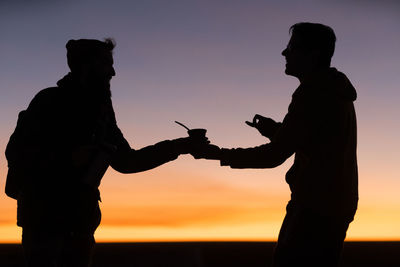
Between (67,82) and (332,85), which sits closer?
(332,85)

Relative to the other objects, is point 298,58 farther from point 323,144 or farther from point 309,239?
point 309,239

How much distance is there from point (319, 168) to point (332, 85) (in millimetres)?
697

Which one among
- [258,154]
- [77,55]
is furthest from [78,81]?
[258,154]

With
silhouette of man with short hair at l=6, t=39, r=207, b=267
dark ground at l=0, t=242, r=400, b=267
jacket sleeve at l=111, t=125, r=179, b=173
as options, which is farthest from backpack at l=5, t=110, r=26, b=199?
dark ground at l=0, t=242, r=400, b=267

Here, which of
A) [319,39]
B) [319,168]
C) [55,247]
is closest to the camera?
[319,168]

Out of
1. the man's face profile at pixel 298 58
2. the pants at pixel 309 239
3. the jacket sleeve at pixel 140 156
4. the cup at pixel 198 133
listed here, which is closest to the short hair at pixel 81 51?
the jacket sleeve at pixel 140 156

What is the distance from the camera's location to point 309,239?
462cm

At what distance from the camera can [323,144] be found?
4.66 meters

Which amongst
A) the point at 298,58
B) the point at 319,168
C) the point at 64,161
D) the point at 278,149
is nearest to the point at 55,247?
the point at 64,161

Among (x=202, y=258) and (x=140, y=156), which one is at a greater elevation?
(x=140, y=156)

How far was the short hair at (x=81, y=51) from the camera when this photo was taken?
5.26 metres

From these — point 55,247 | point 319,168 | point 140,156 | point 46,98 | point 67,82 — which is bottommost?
point 55,247

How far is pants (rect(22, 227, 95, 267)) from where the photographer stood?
469 centimetres

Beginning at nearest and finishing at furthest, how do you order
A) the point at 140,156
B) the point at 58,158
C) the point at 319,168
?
1. the point at 319,168
2. the point at 58,158
3. the point at 140,156
